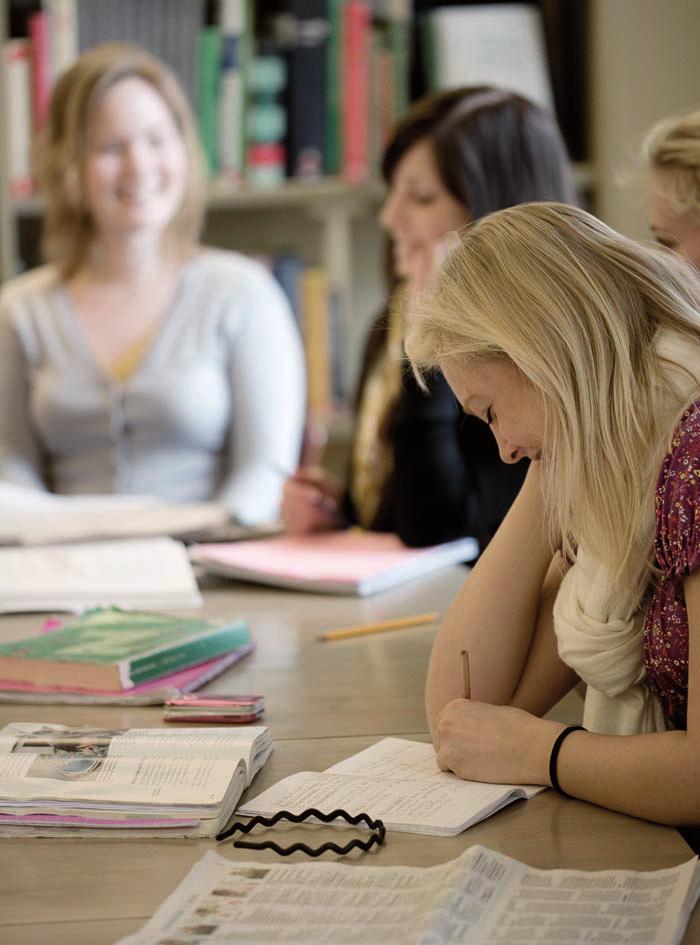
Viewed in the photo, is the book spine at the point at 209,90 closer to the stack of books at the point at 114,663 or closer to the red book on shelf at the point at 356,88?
the red book on shelf at the point at 356,88

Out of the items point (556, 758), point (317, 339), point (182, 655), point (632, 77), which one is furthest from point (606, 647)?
point (317, 339)

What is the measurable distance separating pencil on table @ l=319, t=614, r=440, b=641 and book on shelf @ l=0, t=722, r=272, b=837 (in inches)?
17.5

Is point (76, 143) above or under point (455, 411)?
above

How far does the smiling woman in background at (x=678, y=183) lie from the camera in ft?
4.34

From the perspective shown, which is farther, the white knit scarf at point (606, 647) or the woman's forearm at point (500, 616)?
the woman's forearm at point (500, 616)

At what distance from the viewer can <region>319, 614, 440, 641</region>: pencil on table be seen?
1.52 meters

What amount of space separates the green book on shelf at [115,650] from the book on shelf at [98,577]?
0.22 m

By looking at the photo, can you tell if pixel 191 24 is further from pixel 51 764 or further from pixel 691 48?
pixel 51 764

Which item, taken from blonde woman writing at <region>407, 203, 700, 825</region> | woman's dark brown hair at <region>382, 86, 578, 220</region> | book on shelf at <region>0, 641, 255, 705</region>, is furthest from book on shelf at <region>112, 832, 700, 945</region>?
woman's dark brown hair at <region>382, 86, 578, 220</region>

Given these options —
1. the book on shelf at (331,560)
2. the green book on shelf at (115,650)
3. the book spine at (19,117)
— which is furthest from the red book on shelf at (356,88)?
the green book on shelf at (115,650)

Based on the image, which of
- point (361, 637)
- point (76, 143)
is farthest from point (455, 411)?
point (76, 143)

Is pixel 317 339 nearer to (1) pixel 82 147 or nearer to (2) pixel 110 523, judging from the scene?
(1) pixel 82 147

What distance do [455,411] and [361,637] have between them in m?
0.58

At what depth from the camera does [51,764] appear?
100 centimetres
